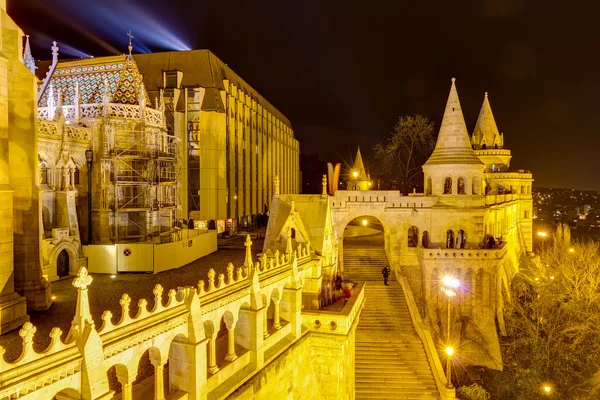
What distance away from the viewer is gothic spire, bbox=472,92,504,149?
173ft

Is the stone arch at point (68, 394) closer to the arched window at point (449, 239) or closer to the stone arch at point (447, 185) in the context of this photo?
the arched window at point (449, 239)

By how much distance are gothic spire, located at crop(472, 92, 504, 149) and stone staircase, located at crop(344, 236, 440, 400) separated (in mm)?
31162

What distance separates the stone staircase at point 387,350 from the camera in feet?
70.2

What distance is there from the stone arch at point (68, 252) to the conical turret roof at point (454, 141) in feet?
85.6

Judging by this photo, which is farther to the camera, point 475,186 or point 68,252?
point 475,186

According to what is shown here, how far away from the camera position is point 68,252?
23078 mm

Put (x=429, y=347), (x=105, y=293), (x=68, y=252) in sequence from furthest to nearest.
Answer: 1. (x=429, y=347)
2. (x=68, y=252)
3. (x=105, y=293)

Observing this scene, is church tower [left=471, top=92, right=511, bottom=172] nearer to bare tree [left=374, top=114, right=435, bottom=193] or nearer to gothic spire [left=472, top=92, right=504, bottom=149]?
gothic spire [left=472, top=92, right=504, bottom=149]

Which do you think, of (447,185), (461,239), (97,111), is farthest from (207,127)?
(461,239)

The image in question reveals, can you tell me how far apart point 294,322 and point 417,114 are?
3525cm

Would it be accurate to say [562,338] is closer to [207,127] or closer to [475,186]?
[475,186]

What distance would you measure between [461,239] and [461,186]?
165 inches

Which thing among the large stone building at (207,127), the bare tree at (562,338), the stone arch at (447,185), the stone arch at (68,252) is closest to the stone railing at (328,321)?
the stone arch at (68,252)

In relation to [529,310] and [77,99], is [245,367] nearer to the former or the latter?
[77,99]
